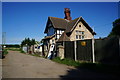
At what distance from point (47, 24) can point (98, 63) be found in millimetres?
20175

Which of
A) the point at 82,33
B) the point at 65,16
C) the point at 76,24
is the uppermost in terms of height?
the point at 65,16

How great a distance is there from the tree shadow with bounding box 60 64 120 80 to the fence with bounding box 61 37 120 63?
1061 mm

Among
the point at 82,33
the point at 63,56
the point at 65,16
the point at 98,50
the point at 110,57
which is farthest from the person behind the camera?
the point at 65,16

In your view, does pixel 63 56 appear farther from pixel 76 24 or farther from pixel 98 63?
pixel 76 24

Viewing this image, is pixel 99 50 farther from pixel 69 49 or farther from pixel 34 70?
pixel 34 70

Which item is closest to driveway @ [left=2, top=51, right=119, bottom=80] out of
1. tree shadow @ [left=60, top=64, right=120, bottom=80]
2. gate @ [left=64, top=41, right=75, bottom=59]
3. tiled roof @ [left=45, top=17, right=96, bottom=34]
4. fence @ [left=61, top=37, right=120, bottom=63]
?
tree shadow @ [left=60, top=64, right=120, bottom=80]

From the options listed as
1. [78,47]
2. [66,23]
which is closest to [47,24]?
[66,23]

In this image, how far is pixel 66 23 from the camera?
28.0m

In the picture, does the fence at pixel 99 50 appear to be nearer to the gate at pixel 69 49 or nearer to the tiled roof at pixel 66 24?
the gate at pixel 69 49

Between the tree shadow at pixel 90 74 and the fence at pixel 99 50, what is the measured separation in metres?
1.06

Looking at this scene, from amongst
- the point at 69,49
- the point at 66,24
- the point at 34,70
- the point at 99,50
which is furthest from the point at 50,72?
the point at 66,24

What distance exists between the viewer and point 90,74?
25.5ft

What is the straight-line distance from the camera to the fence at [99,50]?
9000 millimetres

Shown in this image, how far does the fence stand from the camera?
9.00 meters
